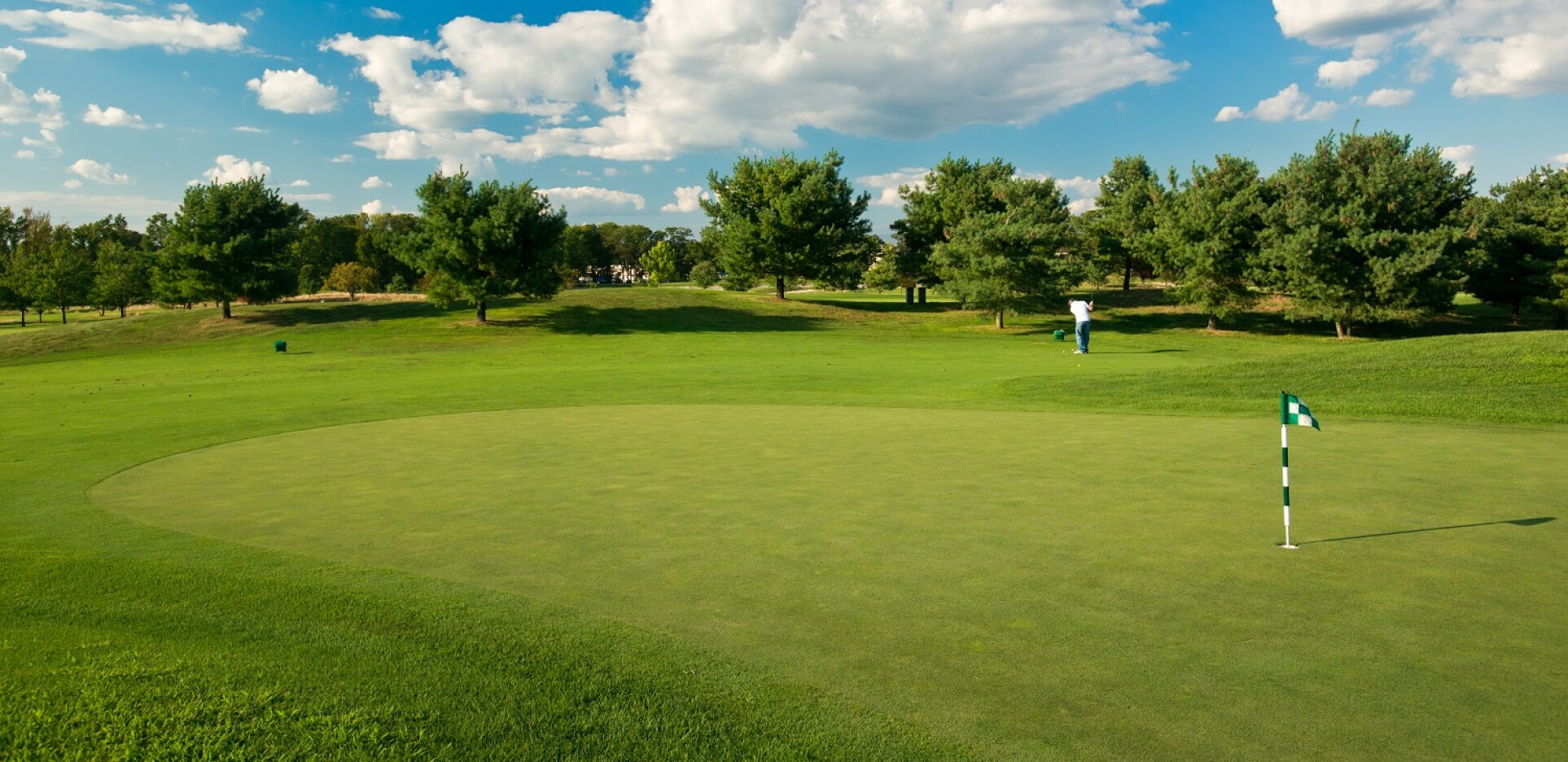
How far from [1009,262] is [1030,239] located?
2228mm

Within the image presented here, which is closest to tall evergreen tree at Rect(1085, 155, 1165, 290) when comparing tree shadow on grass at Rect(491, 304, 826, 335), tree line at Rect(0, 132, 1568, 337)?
tree line at Rect(0, 132, 1568, 337)

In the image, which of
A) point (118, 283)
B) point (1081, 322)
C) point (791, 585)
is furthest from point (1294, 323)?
point (118, 283)

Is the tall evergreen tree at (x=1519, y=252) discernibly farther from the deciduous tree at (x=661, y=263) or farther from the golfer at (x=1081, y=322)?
the deciduous tree at (x=661, y=263)

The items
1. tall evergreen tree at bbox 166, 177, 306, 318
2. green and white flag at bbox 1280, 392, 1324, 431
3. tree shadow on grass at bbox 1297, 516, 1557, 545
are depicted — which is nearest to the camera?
tree shadow on grass at bbox 1297, 516, 1557, 545

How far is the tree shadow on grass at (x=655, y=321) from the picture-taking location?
5103 cm

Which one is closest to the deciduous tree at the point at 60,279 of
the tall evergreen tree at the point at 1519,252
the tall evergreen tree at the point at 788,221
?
the tall evergreen tree at the point at 788,221

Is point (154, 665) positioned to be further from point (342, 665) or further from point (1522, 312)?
point (1522, 312)

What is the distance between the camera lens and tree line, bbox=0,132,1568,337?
44844 millimetres

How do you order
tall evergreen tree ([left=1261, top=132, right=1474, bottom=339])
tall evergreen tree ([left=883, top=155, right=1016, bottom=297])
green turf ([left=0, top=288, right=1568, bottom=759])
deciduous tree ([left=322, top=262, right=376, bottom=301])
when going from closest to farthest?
green turf ([left=0, top=288, right=1568, bottom=759])
tall evergreen tree ([left=1261, top=132, right=1474, bottom=339])
tall evergreen tree ([left=883, top=155, right=1016, bottom=297])
deciduous tree ([left=322, top=262, right=376, bottom=301])

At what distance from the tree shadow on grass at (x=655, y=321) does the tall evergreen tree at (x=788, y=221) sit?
449 centimetres

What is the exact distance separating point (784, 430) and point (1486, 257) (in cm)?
4753

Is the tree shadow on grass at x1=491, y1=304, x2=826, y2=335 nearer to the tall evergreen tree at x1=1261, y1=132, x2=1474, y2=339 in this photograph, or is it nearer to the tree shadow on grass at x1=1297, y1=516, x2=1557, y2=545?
the tall evergreen tree at x1=1261, y1=132, x2=1474, y2=339

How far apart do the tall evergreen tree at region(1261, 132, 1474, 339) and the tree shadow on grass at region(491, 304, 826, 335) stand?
24.7 m

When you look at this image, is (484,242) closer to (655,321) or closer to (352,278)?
(655,321)
